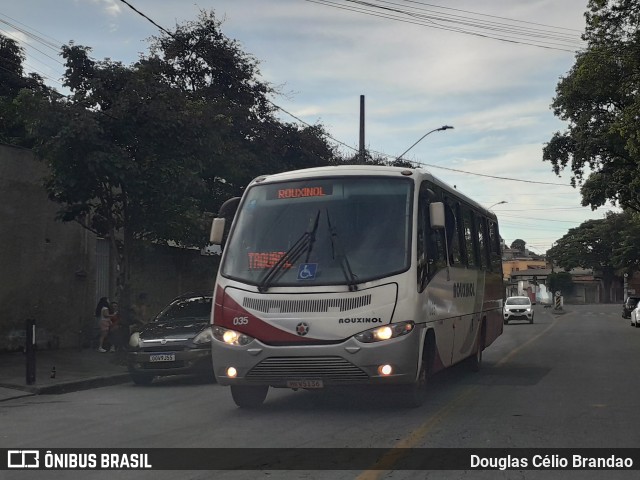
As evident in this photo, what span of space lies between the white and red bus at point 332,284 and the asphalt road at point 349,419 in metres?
0.53

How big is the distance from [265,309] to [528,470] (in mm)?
3676

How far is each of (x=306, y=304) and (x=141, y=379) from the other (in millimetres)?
5916

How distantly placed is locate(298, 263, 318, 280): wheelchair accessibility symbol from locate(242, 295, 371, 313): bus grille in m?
A: 0.30

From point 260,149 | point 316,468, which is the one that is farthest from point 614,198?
point 316,468

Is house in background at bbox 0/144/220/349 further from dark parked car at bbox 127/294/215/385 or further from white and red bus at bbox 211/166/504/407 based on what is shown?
white and red bus at bbox 211/166/504/407

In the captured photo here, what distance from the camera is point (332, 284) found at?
8602 mm

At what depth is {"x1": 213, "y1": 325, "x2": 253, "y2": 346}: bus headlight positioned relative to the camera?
8711 mm

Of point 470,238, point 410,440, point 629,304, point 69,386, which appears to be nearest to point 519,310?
point 629,304

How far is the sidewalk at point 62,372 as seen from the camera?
12.6m

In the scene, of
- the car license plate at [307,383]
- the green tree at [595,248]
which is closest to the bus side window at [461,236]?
the car license plate at [307,383]

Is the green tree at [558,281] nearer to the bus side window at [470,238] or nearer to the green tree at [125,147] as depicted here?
the green tree at [125,147]

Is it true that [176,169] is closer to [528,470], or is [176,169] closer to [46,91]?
[46,91]

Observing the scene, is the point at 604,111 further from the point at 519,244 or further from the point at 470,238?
the point at 519,244

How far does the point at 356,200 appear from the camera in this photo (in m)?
9.23
